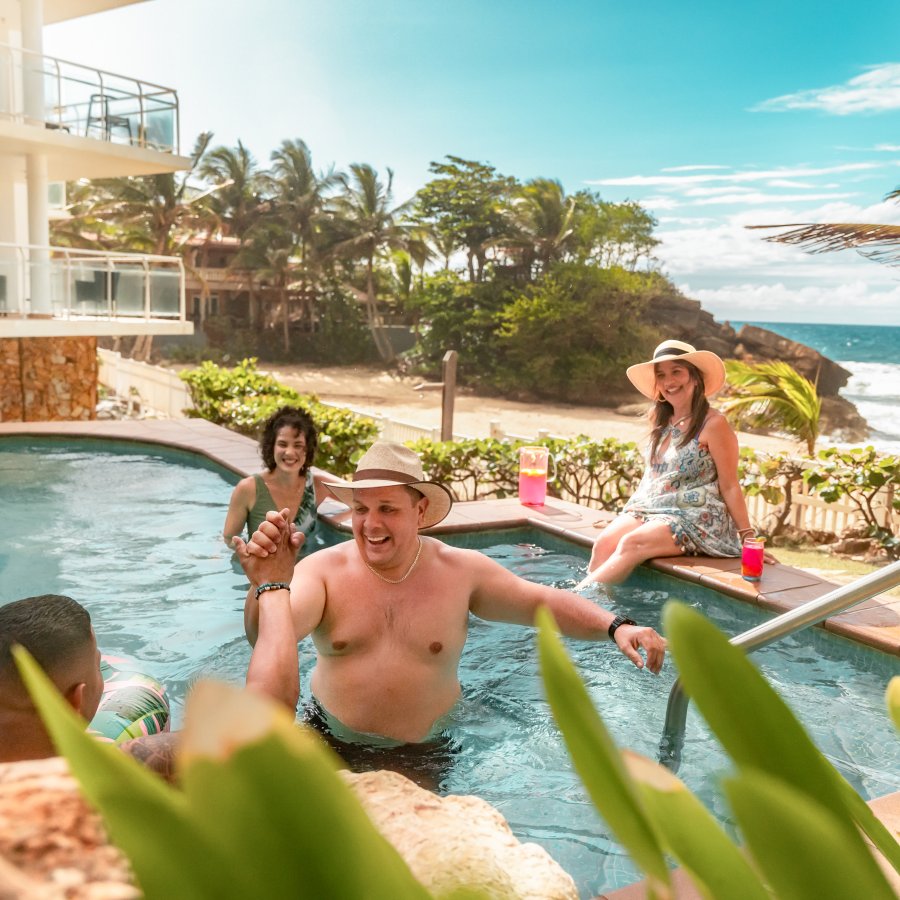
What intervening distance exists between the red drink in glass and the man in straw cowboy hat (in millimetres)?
2599

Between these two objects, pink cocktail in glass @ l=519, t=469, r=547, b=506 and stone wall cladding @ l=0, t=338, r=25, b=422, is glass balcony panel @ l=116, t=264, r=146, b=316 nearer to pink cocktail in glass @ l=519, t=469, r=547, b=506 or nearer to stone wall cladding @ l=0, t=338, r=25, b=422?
stone wall cladding @ l=0, t=338, r=25, b=422

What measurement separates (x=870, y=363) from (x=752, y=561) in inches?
3235

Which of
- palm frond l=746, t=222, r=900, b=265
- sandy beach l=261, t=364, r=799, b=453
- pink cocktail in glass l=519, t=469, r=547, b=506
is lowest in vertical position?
sandy beach l=261, t=364, r=799, b=453

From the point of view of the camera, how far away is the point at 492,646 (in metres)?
5.73

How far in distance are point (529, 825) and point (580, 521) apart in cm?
431

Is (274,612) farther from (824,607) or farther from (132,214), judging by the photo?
(132,214)

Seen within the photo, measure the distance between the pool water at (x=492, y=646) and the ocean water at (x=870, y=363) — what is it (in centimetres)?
3595

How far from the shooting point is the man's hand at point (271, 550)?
3.09 metres

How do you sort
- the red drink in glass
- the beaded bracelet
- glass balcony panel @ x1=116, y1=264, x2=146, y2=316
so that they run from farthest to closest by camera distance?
glass balcony panel @ x1=116, y1=264, x2=146, y2=316
the red drink in glass
the beaded bracelet

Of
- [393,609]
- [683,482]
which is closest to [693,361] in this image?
[683,482]

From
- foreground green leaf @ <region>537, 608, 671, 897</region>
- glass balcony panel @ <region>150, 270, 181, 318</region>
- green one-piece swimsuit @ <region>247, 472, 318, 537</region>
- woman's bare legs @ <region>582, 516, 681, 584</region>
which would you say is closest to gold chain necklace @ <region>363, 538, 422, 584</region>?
green one-piece swimsuit @ <region>247, 472, 318, 537</region>

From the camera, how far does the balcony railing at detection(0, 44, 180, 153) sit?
52.4ft

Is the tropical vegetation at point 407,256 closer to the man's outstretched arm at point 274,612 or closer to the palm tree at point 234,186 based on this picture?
the palm tree at point 234,186

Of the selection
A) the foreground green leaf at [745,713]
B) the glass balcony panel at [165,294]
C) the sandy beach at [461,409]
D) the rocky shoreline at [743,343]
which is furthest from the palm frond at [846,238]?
the rocky shoreline at [743,343]
